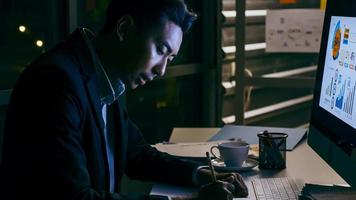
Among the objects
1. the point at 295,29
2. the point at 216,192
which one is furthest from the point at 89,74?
the point at 295,29

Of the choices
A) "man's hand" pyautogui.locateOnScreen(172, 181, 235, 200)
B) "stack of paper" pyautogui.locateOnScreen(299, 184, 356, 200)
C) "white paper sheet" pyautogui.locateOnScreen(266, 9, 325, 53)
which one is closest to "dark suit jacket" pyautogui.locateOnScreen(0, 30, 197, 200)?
"man's hand" pyautogui.locateOnScreen(172, 181, 235, 200)

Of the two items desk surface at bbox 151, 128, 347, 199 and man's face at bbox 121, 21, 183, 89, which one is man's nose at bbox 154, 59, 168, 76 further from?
desk surface at bbox 151, 128, 347, 199

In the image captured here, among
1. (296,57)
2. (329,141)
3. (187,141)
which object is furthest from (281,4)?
(329,141)

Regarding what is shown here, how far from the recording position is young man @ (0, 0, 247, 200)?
1251 mm

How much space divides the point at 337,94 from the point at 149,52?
1.61ft

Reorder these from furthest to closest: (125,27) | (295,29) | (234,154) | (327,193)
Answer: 1. (295,29)
2. (234,154)
3. (125,27)
4. (327,193)

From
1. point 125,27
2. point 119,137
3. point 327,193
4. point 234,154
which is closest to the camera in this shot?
point 327,193

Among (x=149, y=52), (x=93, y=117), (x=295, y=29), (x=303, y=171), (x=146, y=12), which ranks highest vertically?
(x=146, y=12)

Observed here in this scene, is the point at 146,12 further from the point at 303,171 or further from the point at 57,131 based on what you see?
the point at 303,171

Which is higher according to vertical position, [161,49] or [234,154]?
[161,49]

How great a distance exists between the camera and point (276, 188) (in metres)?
1.61

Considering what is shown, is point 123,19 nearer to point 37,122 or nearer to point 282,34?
point 37,122

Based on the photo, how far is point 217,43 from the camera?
12.4 feet

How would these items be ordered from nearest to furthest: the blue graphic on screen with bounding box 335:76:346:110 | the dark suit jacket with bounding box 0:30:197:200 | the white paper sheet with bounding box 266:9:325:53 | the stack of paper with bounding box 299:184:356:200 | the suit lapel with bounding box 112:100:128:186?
the dark suit jacket with bounding box 0:30:197:200 → the stack of paper with bounding box 299:184:356:200 → the blue graphic on screen with bounding box 335:76:346:110 → the suit lapel with bounding box 112:100:128:186 → the white paper sheet with bounding box 266:9:325:53
